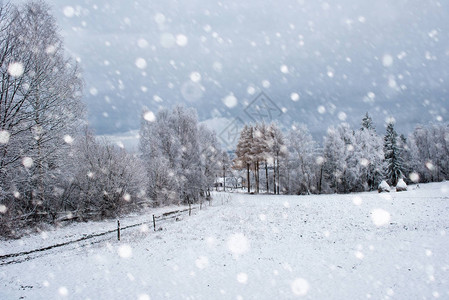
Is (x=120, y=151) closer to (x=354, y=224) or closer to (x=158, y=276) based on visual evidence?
(x=158, y=276)

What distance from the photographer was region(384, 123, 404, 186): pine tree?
146ft

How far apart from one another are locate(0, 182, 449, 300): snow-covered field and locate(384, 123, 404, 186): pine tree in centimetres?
3070

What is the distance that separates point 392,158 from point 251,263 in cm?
4522

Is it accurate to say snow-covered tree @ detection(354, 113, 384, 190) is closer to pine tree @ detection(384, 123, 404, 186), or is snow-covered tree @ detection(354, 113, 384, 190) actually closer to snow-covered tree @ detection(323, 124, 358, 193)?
snow-covered tree @ detection(323, 124, 358, 193)

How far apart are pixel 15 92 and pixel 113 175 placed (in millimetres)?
14354

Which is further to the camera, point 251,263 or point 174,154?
point 174,154

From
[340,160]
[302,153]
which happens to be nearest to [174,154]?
[302,153]

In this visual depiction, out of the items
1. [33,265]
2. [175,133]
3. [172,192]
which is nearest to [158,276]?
[33,265]

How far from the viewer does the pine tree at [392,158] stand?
44.5 meters

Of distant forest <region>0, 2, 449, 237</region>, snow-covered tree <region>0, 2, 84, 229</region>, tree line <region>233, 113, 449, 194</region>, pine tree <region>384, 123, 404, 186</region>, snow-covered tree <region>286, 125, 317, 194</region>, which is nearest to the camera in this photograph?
snow-covered tree <region>0, 2, 84, 229</region>

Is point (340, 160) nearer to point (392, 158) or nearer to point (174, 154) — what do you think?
point (392, 158)

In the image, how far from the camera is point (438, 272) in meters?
8.65

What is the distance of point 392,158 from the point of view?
4506 cm

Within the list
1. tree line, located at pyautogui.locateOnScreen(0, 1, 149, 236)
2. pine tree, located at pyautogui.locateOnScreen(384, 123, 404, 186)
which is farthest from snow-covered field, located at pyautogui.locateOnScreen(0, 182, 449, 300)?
pine tree, located at pyautogui.locateOnScreen(384, 123, 404, 186)
